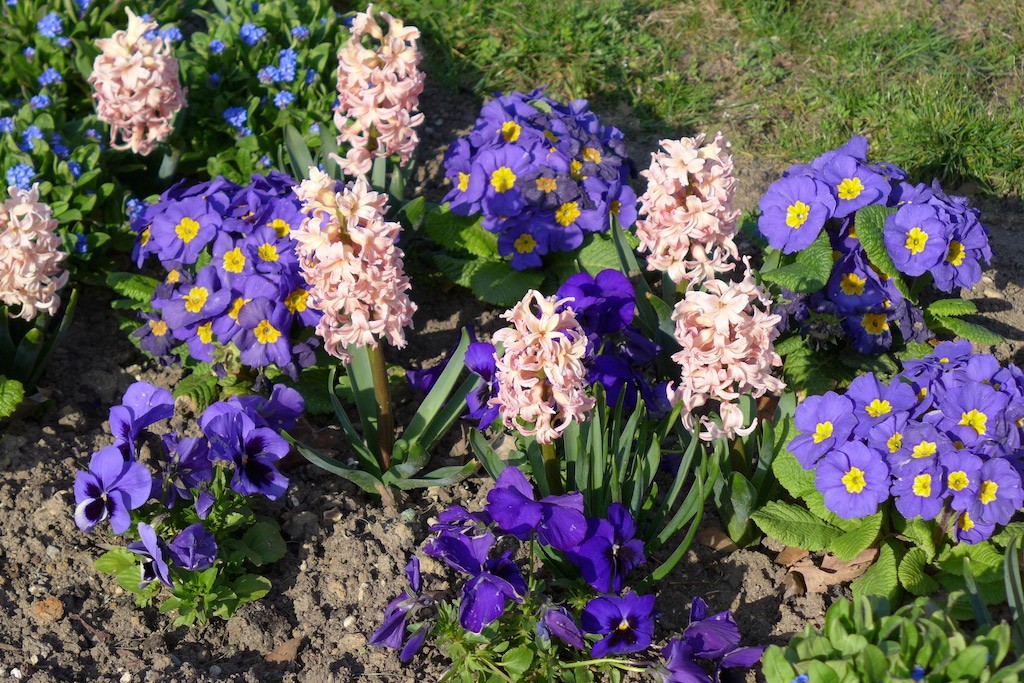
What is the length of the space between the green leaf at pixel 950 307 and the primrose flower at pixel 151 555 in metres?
2.76

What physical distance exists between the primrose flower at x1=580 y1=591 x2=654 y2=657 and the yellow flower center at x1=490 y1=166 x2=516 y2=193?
5.89ft

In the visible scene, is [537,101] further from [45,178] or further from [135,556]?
[135,556]

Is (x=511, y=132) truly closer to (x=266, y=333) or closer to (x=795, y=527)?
(x=266, y=333)

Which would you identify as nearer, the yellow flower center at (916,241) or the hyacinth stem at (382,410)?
the hyacinth stem at (382,410)

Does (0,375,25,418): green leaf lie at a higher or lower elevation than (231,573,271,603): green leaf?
higher

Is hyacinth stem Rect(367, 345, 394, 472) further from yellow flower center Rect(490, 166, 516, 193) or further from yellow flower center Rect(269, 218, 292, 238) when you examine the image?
yellow flower center Rect(490, 166, 516, 193)

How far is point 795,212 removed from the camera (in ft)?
12.7

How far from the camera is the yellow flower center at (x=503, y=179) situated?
4.20 metres

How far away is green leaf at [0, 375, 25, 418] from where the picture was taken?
3.59 metres

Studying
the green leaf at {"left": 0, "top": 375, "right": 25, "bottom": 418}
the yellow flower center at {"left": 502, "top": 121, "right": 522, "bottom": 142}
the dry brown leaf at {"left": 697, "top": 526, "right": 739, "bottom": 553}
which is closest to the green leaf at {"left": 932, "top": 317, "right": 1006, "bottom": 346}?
the dry brown leaf at {"left": 697, "top": 526, "right": 739, "bottom": 553}

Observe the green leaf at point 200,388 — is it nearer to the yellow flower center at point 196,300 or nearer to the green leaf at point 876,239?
the yellow flower center at point 196,300

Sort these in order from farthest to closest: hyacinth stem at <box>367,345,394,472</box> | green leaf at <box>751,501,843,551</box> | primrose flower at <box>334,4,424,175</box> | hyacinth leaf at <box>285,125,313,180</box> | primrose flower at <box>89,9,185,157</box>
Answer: hyacinth leaf at <box>285,125,313,180</box>, primrose flower at <box>89,9,185,157</box>, primrose flower at <box>334,4,424,175</box>, hyacinth stem at <box>367,345,394,472</box>, green leaf at <box>751,501,843,551</box>

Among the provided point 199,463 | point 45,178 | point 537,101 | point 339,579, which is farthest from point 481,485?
Result: point 45,178

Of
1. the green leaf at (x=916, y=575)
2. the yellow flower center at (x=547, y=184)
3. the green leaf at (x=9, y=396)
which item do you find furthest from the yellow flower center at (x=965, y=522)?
the green leaf at (x=9, y=396)
